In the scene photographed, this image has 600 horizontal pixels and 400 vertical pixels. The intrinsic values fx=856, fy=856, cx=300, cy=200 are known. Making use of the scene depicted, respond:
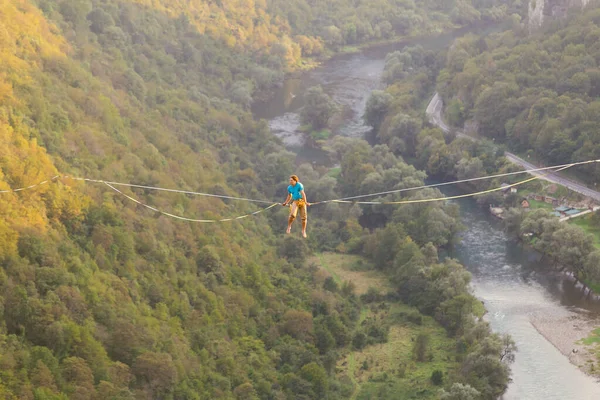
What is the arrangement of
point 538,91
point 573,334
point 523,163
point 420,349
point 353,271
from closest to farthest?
point 420,349 → point 573,334 → point 353,271 → point 523,163 → point 538,91

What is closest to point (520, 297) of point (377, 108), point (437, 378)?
point (437, 378)

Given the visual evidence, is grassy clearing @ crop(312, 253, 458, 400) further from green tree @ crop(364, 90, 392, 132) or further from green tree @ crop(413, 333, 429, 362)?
green tree @ crop(364, 90, 392, 132)

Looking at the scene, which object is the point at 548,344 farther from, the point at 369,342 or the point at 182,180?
the point at 182,180

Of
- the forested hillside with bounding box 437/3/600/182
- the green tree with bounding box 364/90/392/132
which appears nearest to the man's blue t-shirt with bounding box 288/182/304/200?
the forested hillside with bounding box 437/3/600/182

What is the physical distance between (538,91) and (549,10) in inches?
653

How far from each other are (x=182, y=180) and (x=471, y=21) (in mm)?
77277

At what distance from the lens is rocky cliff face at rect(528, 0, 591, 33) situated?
267 ft

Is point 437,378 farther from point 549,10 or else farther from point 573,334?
point 549,10

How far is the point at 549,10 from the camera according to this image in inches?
3268

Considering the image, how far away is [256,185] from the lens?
60375 millimetres

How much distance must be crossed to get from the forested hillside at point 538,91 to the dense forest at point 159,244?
8236mm

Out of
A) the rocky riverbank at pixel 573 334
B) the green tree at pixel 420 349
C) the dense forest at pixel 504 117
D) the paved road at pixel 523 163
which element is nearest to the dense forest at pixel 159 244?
the green tree at pixel 420 349

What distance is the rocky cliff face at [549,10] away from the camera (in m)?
81.5

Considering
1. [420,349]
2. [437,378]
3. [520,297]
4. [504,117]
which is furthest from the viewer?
[504,117]
